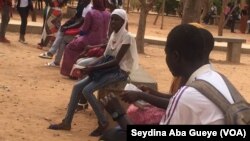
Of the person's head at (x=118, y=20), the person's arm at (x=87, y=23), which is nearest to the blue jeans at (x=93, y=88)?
the person's head at (x=118, y=20)

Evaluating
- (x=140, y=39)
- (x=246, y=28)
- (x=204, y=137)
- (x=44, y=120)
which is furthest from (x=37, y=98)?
(x=246, y=28)

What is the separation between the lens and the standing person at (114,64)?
6.02 meters

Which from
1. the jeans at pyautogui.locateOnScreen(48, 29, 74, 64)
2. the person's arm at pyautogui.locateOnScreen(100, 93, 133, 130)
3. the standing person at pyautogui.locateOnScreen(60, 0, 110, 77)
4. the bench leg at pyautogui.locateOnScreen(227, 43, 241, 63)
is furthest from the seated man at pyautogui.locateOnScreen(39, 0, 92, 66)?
the person's arm at pyautogui.locateOnScreen(100, 93, 133, 130)

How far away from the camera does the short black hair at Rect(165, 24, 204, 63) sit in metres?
2.42

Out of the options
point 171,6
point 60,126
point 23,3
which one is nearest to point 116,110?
point 60,126

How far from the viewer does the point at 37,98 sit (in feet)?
27.1

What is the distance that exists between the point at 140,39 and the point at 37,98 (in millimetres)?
7344

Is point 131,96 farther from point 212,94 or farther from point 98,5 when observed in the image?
point 98,5

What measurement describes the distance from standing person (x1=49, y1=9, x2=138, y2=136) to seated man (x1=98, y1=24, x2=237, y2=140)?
3341 mm

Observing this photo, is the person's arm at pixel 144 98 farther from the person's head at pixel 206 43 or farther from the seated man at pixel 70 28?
the seated man at pixel 70 28

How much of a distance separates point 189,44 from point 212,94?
0.91 ft

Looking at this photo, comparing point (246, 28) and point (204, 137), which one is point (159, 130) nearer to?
point (204, 137)

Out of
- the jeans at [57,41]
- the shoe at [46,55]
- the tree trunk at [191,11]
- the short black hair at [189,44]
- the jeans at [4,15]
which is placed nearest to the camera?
the short black hair at [189,44]

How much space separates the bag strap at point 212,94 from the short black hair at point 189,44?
0.17 meters
